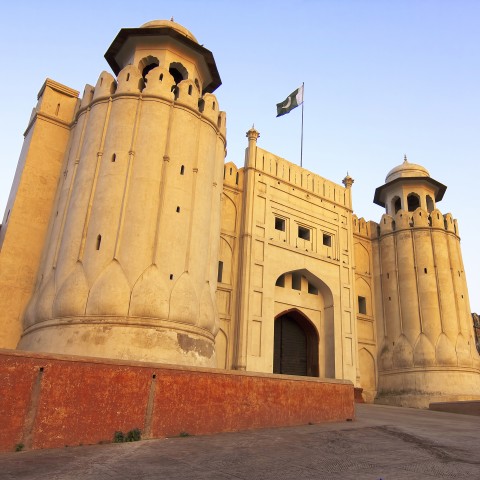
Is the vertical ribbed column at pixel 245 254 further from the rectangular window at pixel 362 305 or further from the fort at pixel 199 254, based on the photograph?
the rectangular window at pixel 362 305

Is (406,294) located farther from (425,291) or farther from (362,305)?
(362,305)

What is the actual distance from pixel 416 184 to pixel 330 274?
9933 mm

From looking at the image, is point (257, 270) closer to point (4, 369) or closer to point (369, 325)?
point (369, 325)

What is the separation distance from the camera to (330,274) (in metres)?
24.0

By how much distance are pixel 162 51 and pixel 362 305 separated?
55.4ft

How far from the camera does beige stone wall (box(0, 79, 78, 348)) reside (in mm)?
15906

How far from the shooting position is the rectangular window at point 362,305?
86.7 ft

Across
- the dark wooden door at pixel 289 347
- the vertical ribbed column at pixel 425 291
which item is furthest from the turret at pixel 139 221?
the vertical ribbed column at pixel 425 291

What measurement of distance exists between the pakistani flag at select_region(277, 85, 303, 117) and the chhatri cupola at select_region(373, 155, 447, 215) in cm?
792

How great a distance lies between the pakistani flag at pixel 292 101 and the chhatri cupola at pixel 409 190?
312 inches

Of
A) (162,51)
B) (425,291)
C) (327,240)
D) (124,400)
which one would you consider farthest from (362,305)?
(124,400)

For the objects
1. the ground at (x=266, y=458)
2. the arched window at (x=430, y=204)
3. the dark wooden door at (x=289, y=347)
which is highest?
the arched window at (x=430, y=204)

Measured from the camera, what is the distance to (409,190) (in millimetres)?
29453

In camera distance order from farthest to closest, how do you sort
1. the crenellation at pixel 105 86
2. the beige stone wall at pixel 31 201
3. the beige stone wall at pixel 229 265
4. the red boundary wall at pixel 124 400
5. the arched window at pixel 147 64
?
1. the arched window at pixel 147 64
2. the beige stone wall at pixel 229 265
3. the crenellation at pixel 105 86
4. the beige stone wall at pixel 31 201
5. the red boundary wall at pixel 124 400
